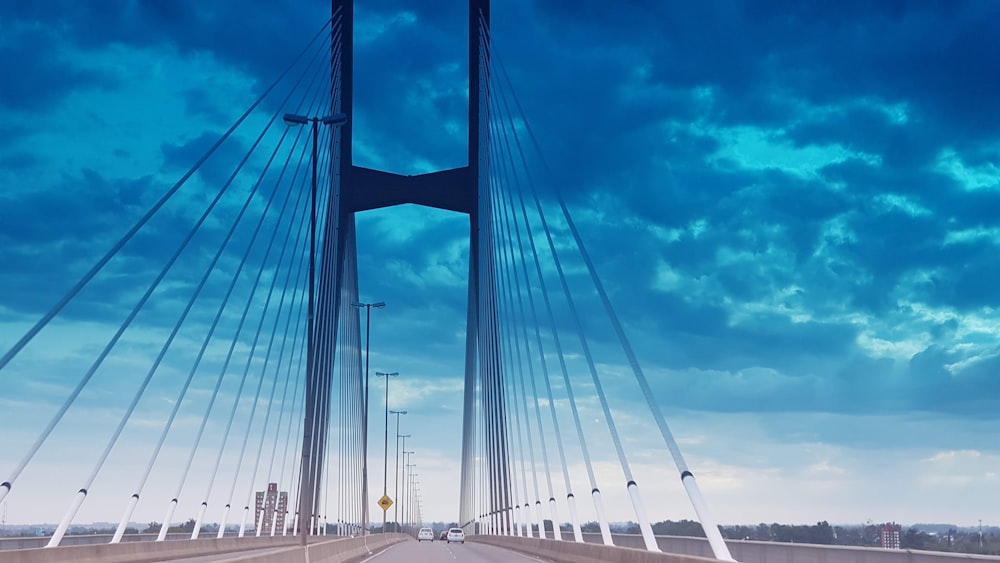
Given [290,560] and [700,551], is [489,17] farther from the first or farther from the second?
[290,560]

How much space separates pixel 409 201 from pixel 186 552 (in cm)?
1777

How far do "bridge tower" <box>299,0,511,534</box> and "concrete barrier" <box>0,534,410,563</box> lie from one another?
133 inches

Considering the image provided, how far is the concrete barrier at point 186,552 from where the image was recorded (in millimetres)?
21578

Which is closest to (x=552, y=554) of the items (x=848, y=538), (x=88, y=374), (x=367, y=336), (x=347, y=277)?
(x=88, y=374)

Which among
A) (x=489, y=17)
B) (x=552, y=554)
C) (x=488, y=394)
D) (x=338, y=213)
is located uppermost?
(x=489, y=17)

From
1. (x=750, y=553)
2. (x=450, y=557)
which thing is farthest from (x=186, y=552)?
(x=750, y=553)

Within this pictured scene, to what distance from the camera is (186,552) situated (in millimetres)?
38125

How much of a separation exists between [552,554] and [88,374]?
15.3 meters

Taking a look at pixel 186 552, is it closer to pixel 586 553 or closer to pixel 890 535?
pixel 586 553

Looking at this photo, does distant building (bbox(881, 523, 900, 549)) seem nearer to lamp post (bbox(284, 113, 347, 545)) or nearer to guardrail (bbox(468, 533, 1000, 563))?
guardrail (bbox(468, 533, 1000, 563))

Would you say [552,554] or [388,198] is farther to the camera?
[388,198]

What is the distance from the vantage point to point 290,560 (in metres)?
22.8

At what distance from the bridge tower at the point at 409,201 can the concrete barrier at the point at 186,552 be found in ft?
11.1

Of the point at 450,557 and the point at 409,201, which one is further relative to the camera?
the point at 409,201
